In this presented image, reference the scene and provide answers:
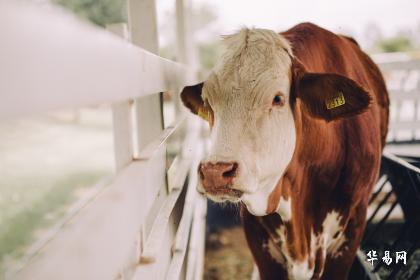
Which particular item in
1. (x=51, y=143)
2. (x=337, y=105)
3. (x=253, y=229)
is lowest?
(x=51, y=143)

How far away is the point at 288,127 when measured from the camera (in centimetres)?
173

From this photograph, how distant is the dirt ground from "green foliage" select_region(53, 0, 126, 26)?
7.06m

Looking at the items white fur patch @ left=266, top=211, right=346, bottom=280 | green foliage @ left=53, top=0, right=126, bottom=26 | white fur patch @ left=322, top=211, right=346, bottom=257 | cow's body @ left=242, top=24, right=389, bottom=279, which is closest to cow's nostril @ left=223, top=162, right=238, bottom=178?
→ cow's body @ left=242, top=24, right=389, bottom=279

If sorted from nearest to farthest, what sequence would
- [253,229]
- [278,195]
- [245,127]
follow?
1. [245,127]
2. [278,195]
3. [253,229]

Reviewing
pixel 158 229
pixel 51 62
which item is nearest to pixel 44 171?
pixel 158 229

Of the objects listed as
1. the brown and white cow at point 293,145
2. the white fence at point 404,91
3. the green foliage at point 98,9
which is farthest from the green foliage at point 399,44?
the brown and white cow at point 293,145

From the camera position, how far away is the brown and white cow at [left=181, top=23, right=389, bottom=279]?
1.55 metres

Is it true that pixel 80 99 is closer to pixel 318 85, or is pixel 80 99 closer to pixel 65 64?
pixel 65 64

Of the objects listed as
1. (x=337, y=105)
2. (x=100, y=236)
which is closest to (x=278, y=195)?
(x=337, y=105)

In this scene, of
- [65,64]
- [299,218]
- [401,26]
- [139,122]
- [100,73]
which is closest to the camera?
[65,64]

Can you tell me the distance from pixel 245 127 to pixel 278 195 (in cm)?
45

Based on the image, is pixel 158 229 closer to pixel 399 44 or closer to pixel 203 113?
pixel 203 113

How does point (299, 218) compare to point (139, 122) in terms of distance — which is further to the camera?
point (299, 218)

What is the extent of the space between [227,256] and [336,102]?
105 inches
